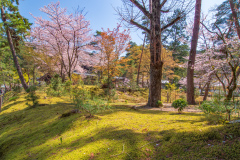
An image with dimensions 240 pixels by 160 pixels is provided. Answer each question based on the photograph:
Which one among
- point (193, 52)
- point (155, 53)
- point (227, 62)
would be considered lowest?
point (227, 62)

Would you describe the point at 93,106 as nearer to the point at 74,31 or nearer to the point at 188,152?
the point at 188,152

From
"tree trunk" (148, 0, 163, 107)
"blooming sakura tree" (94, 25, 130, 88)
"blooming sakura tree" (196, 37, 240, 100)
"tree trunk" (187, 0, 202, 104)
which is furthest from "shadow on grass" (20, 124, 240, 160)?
"blooming sakura tree" (94, 25, 130, 88)

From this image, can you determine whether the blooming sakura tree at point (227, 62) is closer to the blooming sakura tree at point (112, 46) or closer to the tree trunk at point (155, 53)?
the tree trunk at point (155, 53)

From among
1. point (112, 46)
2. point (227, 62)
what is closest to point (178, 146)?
point (227, 62)

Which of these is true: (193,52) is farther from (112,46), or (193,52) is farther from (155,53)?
(112,46)

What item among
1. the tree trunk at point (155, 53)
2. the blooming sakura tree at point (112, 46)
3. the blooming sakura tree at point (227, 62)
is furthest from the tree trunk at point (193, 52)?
the blooming sakura tree at point (112, 46)

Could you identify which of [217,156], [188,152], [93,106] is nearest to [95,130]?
[93,106]

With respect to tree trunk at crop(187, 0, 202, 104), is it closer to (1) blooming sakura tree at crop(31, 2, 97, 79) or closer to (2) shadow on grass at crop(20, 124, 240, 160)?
(2) shadow on grass at crop(20, 124, 240, 160)

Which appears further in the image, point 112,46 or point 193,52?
point 112,46

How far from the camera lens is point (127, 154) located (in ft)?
3.93

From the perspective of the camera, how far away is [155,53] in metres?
4.70

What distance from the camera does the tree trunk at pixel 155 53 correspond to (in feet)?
14.5

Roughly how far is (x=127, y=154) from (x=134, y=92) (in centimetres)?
1265

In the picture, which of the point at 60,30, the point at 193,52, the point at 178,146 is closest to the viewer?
the point at 178,146
